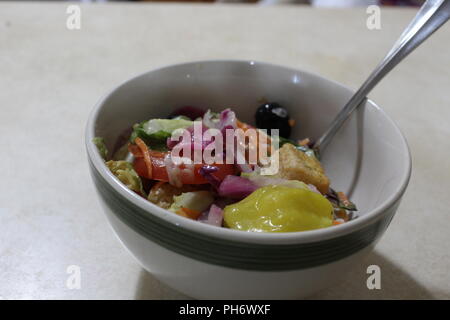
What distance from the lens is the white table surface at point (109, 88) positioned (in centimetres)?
70

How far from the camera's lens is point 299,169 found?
0.65m

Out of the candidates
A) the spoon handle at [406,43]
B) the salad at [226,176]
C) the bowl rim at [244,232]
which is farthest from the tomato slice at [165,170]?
the spoon handle at [406,43]

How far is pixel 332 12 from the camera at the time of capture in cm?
170

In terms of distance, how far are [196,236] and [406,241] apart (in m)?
0.47

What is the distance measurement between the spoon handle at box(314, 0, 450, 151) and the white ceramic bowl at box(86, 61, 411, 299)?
0.7 inches

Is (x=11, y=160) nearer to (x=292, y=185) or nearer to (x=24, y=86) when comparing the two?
(x=24, y=86)

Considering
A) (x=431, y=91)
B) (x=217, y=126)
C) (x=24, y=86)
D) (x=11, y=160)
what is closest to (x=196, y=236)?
(x=217, y=126)

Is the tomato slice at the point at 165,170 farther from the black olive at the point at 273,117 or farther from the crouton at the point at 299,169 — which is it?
the black olive at the point at 273,117

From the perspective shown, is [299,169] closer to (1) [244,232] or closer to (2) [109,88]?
(1) [244,232]

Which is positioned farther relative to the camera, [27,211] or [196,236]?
[27,211]

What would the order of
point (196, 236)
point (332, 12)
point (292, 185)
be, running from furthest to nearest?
point (332, 12) < point (292, 185) < point (196, 236)

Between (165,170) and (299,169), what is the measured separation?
0.19 m

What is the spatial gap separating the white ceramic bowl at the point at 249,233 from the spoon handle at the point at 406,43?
0.02m

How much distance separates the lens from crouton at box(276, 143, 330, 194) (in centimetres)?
66
